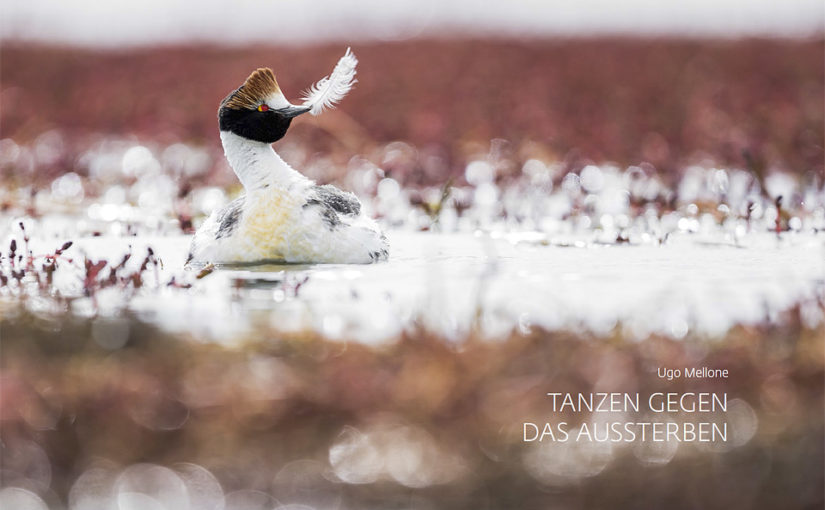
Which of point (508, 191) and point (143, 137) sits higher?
point (143, 137)

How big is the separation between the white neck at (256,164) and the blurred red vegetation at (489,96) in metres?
4.74

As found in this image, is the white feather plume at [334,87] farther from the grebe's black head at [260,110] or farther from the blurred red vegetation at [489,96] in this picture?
the blurred red vegetation at [489,96]

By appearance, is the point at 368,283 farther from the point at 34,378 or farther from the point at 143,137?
the point at 143,137

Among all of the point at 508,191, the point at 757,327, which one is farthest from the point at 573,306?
the point at 508,191

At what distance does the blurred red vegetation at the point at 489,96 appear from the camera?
15688 millimetres

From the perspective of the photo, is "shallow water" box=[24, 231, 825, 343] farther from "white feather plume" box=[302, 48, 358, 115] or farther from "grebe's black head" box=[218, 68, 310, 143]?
"white feather plume" box=[302, 48, 358, 115]

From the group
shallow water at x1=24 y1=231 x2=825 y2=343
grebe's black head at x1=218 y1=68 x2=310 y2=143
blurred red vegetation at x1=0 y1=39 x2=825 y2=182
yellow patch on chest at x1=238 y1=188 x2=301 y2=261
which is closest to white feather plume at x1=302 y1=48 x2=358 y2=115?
grebe's black head at x1=218 y1=68 x2=310 y2=143

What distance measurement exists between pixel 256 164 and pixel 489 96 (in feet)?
38.4

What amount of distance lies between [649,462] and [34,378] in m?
3.02

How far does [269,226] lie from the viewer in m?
7.65

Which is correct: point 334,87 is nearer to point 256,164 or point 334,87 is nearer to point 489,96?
point 256,164

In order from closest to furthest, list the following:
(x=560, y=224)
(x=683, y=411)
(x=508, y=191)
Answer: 1. (x=683, y=411)
2. (x=560, y=224)
3. (x=508, y=191)

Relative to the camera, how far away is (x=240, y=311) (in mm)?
6473

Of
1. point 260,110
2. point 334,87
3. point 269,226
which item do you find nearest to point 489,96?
point 334,87
